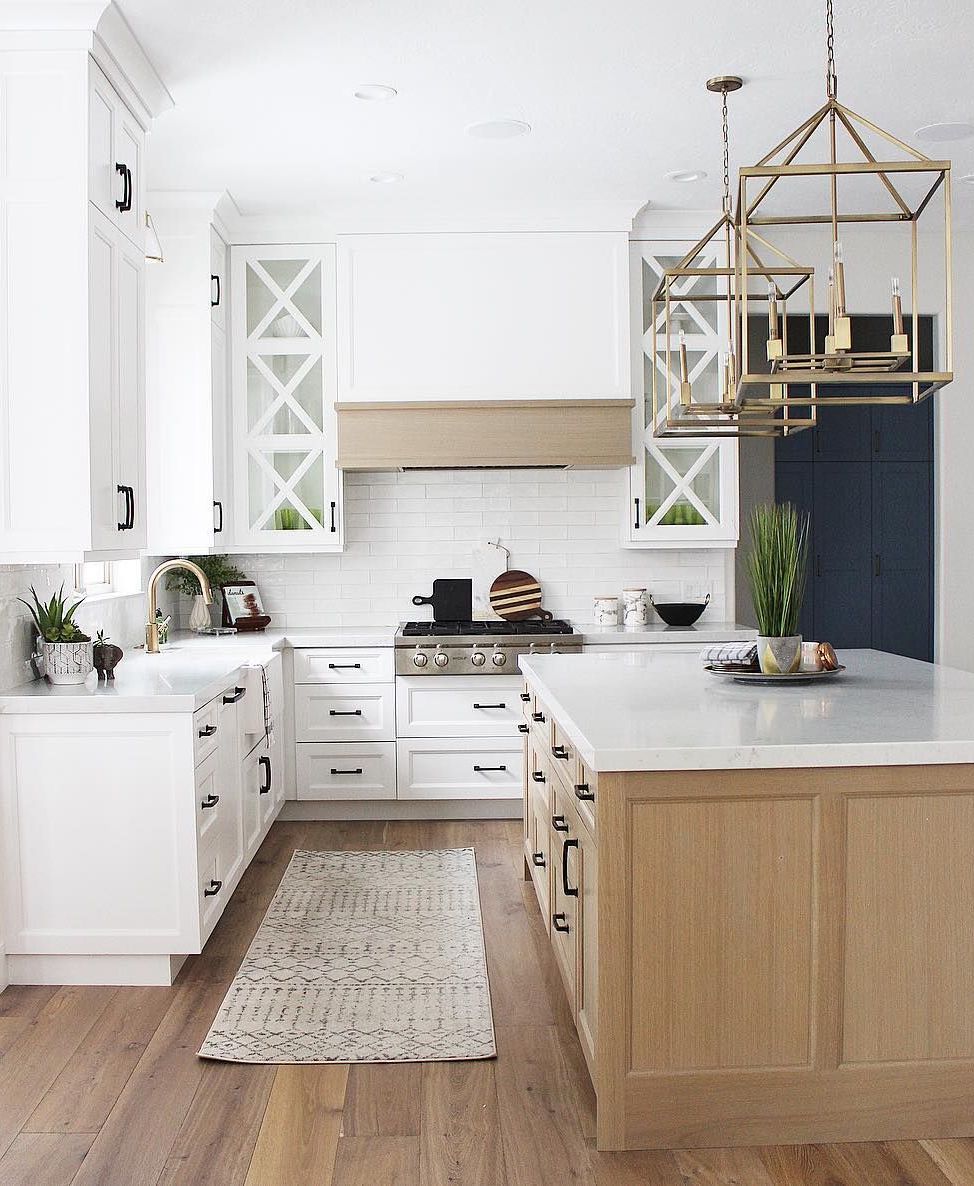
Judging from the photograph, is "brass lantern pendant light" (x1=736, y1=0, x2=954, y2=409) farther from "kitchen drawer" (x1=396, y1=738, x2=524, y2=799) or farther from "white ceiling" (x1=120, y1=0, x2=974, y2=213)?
"kitchen drawer" (x1=396, y1=738, x2=524, y2=799)

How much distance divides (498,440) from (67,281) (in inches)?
95.1

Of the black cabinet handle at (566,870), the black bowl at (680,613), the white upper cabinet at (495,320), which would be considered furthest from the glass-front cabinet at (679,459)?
the black cabinet handle at (566,870)

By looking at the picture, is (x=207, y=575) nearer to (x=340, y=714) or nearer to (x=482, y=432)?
(x=340, y=714)

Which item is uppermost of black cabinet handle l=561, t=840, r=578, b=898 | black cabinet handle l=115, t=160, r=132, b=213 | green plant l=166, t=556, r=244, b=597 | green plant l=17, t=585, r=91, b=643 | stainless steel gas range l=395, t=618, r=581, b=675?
black cabinet handle l=115, t=160, r=132, b=213

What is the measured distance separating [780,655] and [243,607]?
3045mm

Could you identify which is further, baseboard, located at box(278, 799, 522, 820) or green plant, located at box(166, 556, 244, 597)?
green plant, located at box(166, 556, 244, 597)

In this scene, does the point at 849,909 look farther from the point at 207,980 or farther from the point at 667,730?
the point at 207,980

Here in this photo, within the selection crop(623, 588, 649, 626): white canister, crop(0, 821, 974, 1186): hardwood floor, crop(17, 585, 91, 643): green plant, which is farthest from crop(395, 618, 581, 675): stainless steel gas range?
crop(0, 821, 974, 1186): hardwood floor

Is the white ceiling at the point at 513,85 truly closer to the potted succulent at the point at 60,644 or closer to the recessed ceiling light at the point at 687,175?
the recessed ceiling light at the point at 687,175

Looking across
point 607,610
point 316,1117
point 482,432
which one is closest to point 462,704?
point 607,610

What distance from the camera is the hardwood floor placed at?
2.43m

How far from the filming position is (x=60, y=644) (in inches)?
145

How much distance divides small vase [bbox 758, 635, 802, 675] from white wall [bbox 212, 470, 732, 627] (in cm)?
261

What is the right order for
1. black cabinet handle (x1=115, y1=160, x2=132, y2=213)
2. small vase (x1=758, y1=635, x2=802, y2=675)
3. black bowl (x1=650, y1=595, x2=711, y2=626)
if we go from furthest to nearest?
1. black bowl (x1=650, y1=595, x2=711, y2=626)
2. black cabinet handle (x1=115, y1=160, x2=132, y2=213)
3. small vase (x1=758, y1=635, x2=802, y2=675)
